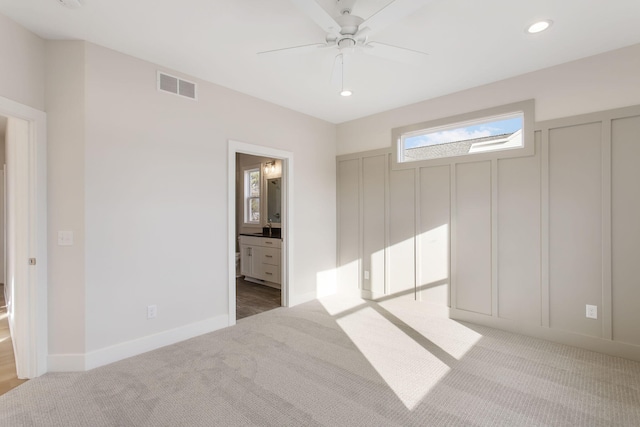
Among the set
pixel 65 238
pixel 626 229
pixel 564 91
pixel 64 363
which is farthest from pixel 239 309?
pixel 564 91

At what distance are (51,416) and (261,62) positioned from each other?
10.2ft

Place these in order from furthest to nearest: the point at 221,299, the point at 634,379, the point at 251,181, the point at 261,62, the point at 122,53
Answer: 1. the point at 251,181
2. the point at 221,299
3. the point at 261,62
4. the point at 122,53
5. the point at 634,379

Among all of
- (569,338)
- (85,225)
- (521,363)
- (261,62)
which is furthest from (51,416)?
(569,338)

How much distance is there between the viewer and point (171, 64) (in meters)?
2.83

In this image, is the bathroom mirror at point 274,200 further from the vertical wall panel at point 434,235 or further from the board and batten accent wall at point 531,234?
the vertical wall panel at point 434,235

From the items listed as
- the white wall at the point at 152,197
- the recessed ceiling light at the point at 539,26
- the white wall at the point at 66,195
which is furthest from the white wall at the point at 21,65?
the recessed ceiling light at the point at 539,26

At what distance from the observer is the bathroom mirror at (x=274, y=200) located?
18.6ft

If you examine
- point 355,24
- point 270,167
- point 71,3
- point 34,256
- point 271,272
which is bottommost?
A: point 271,272

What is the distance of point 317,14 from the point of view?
5.70 ft

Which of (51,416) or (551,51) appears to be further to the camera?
(551,51)

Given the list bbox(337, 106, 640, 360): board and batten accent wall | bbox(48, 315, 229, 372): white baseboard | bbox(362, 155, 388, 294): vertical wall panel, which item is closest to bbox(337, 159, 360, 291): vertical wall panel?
bbox(362, 155, 388, 294): vertical wall panel

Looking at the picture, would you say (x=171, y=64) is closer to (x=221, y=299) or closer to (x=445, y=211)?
(x=221, y=299)

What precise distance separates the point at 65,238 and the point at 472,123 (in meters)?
4.23

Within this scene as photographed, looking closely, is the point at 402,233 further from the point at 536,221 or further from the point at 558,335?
the point at 558,335
